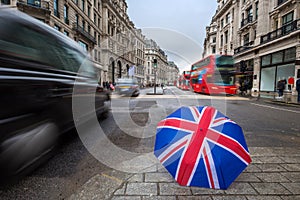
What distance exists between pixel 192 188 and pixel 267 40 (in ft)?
78.1

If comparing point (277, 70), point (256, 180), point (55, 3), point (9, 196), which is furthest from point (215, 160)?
point (55, 3)

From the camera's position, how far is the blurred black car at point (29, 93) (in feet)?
5.99

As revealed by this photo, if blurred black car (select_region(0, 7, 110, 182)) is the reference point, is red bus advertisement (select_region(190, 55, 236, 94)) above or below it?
above

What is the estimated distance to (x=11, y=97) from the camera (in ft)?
6.09

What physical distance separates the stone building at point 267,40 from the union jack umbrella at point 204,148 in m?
14.0

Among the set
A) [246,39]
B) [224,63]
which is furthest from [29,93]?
[246,39]

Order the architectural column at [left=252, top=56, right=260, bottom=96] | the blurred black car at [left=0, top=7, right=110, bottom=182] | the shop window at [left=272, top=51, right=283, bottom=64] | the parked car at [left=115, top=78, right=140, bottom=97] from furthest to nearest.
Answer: the architectural column at [left=252, top=56, right=260, bottom=96] → the shop window at [left=272, top=51, right=283, bottom=64] → the parked car at [left=115, top=78, right=140, bottom=97] → the blurred black car at [left=0, top=7, right=110, bottom=182]

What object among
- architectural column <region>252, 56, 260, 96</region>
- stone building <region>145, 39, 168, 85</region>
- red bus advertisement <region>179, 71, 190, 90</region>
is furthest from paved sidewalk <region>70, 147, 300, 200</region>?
red bus advertisement <region>179, 71, 190, 90</region>

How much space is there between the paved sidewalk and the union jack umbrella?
18cm

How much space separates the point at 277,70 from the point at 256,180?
20.9 m

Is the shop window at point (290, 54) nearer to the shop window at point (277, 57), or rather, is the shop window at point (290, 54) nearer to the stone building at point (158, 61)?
the shop window at point (277, 57)

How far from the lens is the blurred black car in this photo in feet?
5.99

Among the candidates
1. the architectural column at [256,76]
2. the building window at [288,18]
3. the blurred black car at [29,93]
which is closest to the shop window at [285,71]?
the architectural column at [256,76]

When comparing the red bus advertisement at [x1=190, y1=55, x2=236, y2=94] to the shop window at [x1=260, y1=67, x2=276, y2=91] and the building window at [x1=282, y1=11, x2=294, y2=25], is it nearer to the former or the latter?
the shop window at [x1=260, y1=67, x2=276, y2=91]
